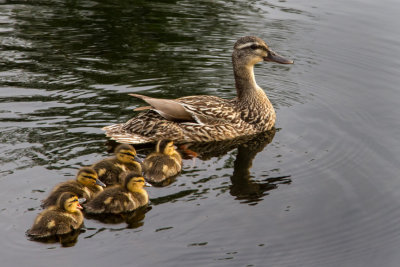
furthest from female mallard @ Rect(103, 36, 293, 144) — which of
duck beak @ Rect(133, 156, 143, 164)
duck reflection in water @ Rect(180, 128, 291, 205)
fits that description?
duck beak @ Rect(133, 156, 143, 164)

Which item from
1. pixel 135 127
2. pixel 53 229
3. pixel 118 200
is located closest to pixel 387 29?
pixel 135 127

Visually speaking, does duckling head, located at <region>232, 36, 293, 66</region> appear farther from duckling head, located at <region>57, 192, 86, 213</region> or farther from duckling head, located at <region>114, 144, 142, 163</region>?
duckling head, located at <region>57, 192, 86, 213</region>

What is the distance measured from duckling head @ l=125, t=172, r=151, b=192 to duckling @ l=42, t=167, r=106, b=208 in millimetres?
271

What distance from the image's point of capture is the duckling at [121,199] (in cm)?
537

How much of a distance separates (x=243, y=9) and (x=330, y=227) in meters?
5.75

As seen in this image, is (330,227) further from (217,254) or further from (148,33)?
(148,33)

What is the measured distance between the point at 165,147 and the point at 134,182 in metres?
0.78

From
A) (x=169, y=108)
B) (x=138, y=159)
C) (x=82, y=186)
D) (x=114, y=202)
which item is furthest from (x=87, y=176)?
(x=169, y=108)

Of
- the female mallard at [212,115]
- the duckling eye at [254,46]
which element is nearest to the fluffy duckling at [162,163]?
the female mallard at [212,115]

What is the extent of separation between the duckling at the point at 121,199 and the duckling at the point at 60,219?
0.63ft

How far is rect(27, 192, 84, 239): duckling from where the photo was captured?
4965 millimetres

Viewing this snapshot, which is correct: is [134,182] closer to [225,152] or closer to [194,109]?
[225,152]

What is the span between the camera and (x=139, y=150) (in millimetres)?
6684

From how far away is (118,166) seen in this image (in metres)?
5.92
